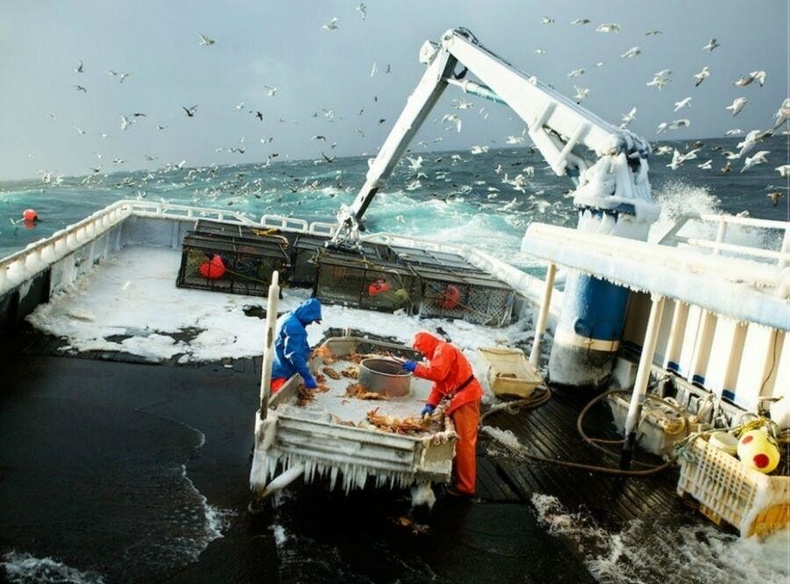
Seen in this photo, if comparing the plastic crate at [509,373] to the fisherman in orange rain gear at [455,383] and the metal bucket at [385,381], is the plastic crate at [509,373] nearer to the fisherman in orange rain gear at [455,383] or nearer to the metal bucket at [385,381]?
the metal bucket at [385,381]

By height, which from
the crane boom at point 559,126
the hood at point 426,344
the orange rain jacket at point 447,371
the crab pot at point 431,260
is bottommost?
the orange rain jacket at point 447,371

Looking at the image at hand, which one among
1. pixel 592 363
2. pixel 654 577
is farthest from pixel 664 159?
pixel 654 577

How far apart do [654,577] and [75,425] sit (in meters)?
6.70

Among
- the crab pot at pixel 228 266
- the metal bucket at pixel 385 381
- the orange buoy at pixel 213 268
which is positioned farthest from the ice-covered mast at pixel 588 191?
the orange buoy at pixel 213 268

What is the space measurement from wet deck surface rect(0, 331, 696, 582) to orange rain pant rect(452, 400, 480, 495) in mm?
215

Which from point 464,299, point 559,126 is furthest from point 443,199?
point 559,126

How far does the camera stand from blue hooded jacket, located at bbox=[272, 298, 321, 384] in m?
6.79

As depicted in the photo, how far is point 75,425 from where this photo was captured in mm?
6984

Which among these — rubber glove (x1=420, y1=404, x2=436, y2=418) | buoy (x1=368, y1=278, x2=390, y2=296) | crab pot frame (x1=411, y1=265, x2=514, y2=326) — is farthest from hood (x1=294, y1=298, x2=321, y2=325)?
crab pot frame (x1=411, y1=265, x2=514, y2=326)

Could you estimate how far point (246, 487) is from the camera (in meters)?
6.21

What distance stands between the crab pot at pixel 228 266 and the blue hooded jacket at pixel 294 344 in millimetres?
7302

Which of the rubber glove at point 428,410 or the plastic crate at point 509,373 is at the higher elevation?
the rubber glove at point 428,410

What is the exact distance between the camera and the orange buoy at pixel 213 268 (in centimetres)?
1433

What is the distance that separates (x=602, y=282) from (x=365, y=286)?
235 inches
